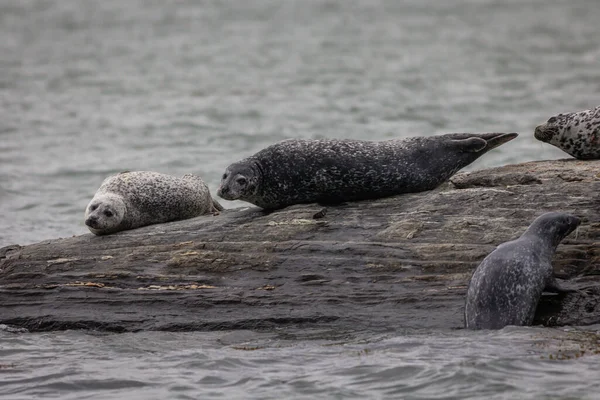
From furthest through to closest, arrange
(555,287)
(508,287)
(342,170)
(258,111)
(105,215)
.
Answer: (258,111)
(105,215)
(342,170)
(555,287)
(508,287)

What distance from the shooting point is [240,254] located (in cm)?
884

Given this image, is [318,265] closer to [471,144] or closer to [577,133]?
[471,144]

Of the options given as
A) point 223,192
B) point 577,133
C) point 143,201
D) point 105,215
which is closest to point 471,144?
point 577,133

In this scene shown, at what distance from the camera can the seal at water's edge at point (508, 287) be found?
7707 millimetres

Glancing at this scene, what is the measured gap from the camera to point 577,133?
9.77 m

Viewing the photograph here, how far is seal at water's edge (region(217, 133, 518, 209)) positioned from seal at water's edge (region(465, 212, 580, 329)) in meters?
1.73

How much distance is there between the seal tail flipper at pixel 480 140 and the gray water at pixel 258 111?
94.3 inches

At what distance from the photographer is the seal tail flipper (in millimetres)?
9688

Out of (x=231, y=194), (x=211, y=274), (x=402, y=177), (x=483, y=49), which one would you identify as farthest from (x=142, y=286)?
(x=483, y=49)

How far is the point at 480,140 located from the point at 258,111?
43.6ft

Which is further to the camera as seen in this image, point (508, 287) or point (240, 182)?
point (240, 182)

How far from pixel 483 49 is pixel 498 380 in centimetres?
2591

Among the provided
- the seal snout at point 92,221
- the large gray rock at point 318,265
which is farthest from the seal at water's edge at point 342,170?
the seal snout at point 92,221

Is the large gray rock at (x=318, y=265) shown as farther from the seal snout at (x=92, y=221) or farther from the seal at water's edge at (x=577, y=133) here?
the seal at water's edge at (x=577, y=133)
